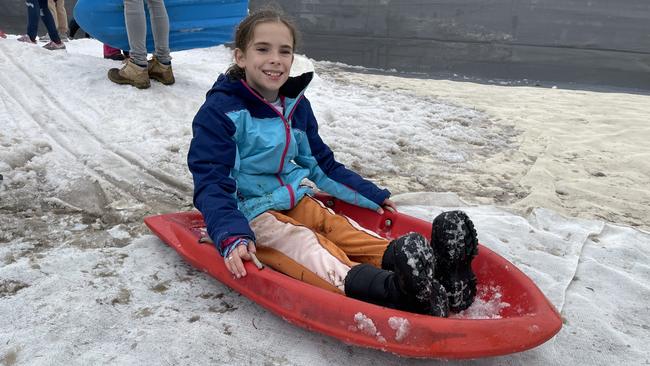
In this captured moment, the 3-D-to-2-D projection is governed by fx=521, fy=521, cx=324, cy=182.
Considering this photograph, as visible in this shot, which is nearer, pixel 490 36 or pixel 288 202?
pixel 288 202

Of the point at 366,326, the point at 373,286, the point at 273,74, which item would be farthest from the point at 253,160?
the point at 366,326

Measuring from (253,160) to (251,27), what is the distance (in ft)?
1.78

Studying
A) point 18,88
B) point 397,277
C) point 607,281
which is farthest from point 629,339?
point 18,88

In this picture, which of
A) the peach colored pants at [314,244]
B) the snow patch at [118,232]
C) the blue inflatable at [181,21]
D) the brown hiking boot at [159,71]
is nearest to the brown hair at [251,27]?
the peach colored pants at [314,244]

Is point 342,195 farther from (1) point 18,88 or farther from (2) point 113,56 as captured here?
(2) point 113,56

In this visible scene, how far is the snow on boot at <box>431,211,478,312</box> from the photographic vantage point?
1701 mm

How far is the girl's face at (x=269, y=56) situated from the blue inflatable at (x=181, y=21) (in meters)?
2.79

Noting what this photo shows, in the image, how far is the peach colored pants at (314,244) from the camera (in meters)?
1.82

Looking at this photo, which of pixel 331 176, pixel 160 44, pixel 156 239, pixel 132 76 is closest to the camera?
pixel 156 239

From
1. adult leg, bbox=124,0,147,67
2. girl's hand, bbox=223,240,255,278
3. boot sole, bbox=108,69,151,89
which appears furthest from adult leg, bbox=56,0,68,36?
girl's hand, bbox=223,240,255,278

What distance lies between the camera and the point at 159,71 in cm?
450

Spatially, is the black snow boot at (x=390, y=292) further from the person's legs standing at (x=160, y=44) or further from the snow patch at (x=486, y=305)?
the person's legs standing at (x=160, y=44)

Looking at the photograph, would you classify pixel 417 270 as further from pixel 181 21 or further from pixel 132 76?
pixel 181 21

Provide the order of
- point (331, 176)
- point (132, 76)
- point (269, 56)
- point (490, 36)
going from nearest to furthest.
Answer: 1. point (269, 56)
2. point (331, 176)
3. point (132, 76)
4. point (490, 36)
